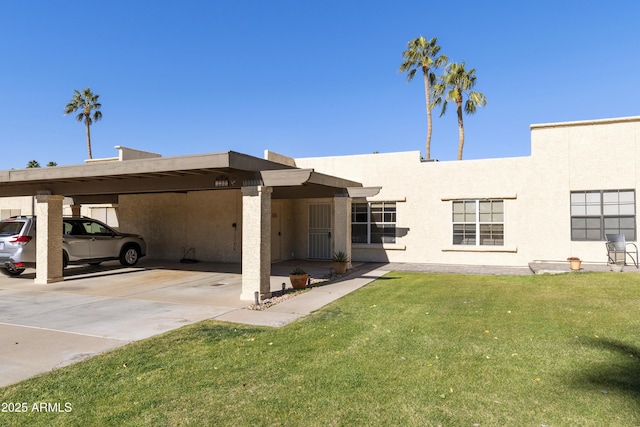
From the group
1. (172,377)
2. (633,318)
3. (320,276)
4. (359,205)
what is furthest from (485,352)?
(359,205)

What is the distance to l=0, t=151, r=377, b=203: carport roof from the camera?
8.36 metres

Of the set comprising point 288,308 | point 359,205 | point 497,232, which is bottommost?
point 288,308

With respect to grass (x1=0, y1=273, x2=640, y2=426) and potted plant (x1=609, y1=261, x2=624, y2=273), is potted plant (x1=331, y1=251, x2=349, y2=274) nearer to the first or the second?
grass (x1=0, y1=273, x2=640, y2=426)

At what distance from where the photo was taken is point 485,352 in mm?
5211

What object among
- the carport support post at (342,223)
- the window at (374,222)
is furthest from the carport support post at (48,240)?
the window at (374,222)

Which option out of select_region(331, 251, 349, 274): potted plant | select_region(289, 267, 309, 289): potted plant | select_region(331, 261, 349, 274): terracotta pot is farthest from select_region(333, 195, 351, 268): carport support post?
select_region(289, 267, 309, 289): potted plant

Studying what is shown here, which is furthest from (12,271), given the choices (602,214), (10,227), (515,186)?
(602,214)

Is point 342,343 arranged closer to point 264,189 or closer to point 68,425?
point 68,425

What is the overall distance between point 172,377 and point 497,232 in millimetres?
13128

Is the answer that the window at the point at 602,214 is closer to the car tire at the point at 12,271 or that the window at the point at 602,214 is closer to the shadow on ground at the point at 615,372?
the shadow on ground at the point at 615,372

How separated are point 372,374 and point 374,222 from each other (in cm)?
1228

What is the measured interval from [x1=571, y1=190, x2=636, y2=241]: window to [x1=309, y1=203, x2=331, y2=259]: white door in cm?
903

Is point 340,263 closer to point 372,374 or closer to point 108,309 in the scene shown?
point 108,309

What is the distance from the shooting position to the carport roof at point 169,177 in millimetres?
8359
